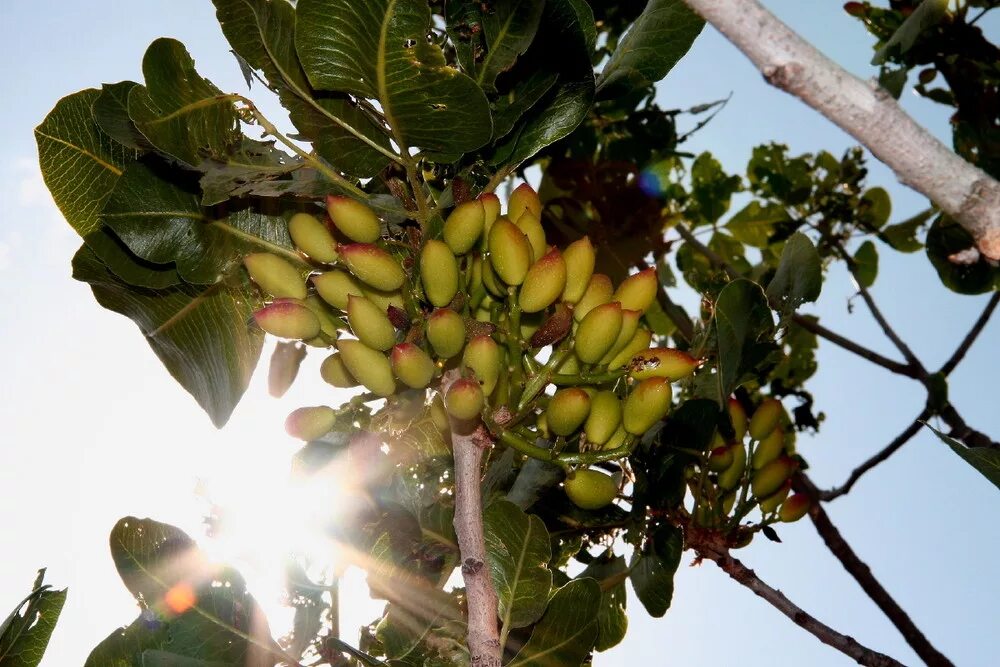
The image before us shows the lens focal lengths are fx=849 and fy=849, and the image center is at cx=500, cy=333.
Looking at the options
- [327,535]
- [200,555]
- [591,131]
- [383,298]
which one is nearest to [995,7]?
[591,131]

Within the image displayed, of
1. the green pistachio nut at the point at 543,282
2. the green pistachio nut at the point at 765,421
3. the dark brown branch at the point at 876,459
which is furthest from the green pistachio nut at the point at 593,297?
the dark brown branch at the point at 876,459

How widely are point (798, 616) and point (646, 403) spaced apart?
0.54 m

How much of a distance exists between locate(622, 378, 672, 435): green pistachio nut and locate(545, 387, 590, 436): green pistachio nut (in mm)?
66

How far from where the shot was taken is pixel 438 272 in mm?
1035

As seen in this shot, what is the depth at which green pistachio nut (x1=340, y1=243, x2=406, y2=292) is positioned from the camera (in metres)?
1.04

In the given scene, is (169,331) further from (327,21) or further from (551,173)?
(551,173)

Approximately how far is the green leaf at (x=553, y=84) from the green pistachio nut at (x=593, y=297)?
0.20 meters

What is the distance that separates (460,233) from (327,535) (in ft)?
2.22

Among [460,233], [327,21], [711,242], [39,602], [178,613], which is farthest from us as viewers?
[711,242]

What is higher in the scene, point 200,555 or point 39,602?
point 200,555

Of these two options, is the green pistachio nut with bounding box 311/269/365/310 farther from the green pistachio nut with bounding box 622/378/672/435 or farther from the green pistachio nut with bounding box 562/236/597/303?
the green pistachio nut with bounding box 622/378/672/435

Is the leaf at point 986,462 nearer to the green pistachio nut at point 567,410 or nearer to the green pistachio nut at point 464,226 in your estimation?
the green pistachio nut at point 567,410

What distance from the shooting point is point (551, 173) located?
2479mm

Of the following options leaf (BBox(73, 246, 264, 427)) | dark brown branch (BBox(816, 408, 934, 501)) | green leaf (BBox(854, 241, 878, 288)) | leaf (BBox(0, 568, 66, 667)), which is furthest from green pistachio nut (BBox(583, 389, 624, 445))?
green leaf (BBox(854, 241, 878, 288))
